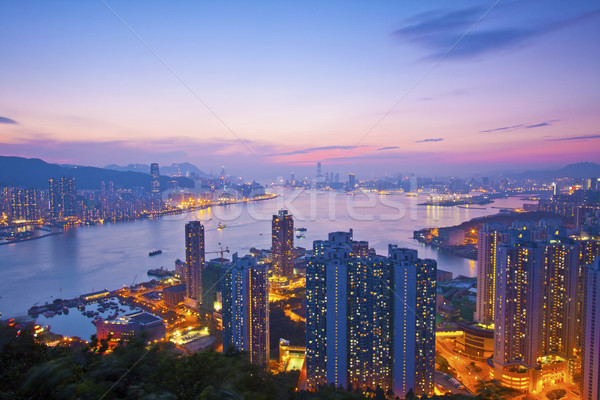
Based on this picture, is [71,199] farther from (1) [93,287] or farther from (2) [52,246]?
(1) [93,287]

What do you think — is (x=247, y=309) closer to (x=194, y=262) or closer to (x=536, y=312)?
(x=536, y=312)

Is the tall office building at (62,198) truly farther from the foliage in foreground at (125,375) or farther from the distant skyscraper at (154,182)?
the foliage in foreground at (125,375)


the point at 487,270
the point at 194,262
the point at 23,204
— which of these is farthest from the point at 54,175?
the point at 487,270

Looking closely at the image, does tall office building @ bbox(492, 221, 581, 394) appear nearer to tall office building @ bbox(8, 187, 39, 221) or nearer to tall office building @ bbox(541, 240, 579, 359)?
tall office building @ bbox(541, 240, 579, 359)

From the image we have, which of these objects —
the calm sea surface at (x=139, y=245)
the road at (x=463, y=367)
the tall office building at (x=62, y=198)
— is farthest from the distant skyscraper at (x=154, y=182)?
the road at (x=463, y=367)

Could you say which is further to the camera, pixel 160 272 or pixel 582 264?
pixel 160 272

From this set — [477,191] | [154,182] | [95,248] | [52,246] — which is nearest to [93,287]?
[95,248]
